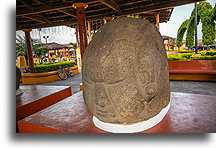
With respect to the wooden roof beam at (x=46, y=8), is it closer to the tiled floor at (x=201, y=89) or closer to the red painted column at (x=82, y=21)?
the red painted column at (x=82, y=21)

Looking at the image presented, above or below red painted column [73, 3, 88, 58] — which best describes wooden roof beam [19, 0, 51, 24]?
above

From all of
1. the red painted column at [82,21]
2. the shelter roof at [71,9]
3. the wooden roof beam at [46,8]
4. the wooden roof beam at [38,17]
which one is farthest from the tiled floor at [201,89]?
the wooden roof beam at [38,17]

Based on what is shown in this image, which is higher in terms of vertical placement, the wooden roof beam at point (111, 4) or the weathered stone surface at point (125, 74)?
the wooden roof beam at point (111, 4)

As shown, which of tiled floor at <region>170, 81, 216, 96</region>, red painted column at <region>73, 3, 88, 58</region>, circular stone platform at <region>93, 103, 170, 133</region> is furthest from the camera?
red painted column at <region>73, 3, 88, 58</region>

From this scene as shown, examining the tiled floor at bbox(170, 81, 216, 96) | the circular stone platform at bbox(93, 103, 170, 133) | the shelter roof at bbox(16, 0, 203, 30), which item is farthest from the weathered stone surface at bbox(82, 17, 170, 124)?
the tiled floor at bbox(170, 81, 216, 96)

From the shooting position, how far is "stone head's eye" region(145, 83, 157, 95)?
1633 millimetres

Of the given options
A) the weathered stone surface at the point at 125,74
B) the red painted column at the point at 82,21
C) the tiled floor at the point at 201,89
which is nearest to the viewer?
the weathered stone surface at the point at 125,74

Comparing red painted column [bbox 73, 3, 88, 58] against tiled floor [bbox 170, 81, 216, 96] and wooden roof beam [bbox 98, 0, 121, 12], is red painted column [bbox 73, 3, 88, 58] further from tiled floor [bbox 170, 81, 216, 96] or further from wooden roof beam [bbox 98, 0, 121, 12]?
tiled floor [bbox 170, 81, 216, 96]

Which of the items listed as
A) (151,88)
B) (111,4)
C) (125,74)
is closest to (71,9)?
(111,4)

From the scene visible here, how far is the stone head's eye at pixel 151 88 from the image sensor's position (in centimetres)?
163

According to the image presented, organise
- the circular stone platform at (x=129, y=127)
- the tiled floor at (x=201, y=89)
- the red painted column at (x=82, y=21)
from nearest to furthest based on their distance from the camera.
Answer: the circular stone platform at (x=129, y=127) → the tiled floor at (x=201, y=89) → the red painted column at (x=82, y=21)

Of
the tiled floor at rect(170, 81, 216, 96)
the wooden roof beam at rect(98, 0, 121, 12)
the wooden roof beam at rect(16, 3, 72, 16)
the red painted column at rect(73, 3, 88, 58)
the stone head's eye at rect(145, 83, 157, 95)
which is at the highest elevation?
the wooden roof beam at rect(98, 0, 121, 12)

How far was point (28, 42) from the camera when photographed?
26.6 ft

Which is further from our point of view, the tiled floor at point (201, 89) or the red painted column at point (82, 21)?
the red painted column at point (82, 21)
